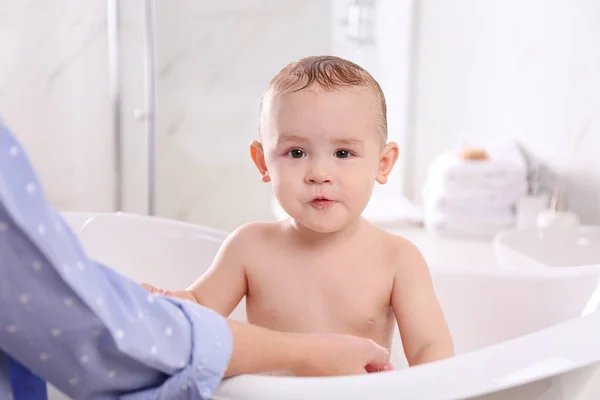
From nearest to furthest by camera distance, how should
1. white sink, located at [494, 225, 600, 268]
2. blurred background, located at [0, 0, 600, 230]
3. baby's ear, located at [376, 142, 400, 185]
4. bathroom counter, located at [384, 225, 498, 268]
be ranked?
baby's ear, located at [376, 142, 400, 185] → white sink, located at [494, 225, 600, 268] → bathroom counter, located at [384, 225, 498, 268] → blurred background, located at [0, 0, 600, 230]

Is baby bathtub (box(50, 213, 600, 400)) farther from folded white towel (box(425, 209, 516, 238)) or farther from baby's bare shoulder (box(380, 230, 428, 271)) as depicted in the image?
folded white towel (box(425, 209, 516, 238))

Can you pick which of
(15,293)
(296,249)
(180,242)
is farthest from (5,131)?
(180,242)

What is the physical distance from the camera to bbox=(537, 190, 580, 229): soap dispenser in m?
1.91

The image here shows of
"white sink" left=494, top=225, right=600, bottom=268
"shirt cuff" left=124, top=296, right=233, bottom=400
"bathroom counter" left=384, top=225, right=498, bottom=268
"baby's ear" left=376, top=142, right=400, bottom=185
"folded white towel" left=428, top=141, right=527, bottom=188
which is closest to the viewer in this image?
"shirt cuff" left=124, top=296, right=233, bottom=400

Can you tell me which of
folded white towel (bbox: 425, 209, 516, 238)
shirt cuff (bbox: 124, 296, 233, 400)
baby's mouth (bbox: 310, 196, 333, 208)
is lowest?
folded white towel (bbox: 425, 209, 516, 238)

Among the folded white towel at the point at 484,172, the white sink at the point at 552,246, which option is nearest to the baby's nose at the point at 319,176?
the white sink at the point at 552,246

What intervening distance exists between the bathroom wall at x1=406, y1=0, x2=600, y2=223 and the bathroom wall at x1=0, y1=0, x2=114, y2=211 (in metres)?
1.25

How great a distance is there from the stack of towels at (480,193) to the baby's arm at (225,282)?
1049 millimetres

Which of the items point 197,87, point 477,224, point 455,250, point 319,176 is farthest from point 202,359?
point 197,87

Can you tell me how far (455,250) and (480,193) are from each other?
197 mm

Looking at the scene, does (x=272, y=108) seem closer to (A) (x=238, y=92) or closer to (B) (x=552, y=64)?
(B) (x=552, y=64)

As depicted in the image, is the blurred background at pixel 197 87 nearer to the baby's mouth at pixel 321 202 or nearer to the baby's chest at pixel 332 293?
the baby's chest at pixel 332 293

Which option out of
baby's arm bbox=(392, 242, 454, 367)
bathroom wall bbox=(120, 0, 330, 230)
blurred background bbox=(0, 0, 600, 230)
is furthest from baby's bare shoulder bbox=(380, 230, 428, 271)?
bathroom wall bbox=(120, 0, 330, 230)

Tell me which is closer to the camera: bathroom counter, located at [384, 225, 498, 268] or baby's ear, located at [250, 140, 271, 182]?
baby's ear, located at [250, 140, 271, 182]
